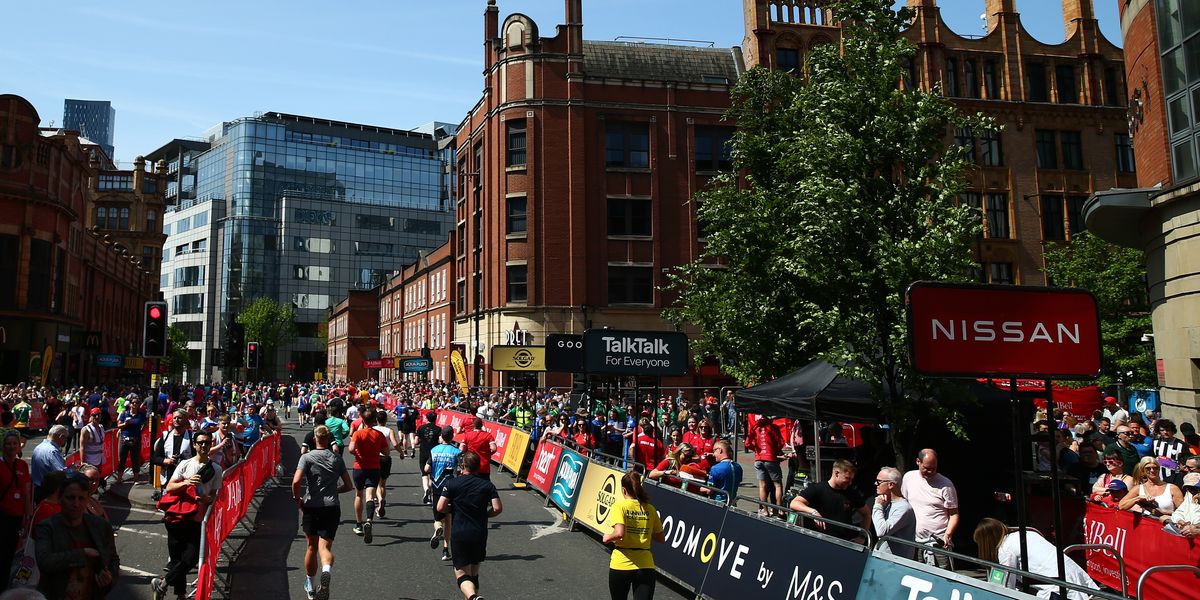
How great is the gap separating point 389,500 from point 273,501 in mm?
2247

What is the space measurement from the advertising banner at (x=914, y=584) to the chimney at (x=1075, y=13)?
48391 millimetres

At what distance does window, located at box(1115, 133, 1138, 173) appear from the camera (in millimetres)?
43781

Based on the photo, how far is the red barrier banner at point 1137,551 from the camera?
7.77 meters

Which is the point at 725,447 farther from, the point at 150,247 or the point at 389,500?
the point at 150,247

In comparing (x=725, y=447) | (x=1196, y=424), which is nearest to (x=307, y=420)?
(x=725, y=447)

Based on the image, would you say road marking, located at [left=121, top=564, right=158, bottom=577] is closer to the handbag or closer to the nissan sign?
the handbag

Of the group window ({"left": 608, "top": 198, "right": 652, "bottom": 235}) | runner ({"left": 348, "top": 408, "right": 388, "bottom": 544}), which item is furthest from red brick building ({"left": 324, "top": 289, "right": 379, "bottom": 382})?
runner ({"left": 348, "top": 408, "right": 388, "bottom": 544})

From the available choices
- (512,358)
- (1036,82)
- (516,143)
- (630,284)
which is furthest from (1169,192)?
(516,143)

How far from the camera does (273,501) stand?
52.4 feet

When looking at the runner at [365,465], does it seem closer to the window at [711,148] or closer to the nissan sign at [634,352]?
the nissan sign at [634,352]

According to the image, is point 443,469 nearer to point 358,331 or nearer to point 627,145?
point 627,145

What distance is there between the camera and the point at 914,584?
6.05 m

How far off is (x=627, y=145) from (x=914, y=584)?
133 feet

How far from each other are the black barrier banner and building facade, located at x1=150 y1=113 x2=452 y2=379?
108 metres
